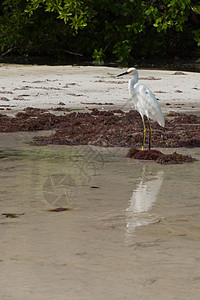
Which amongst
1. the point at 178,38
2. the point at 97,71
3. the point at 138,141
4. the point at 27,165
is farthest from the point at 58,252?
the point at 178,38

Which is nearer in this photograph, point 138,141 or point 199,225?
point 199,225

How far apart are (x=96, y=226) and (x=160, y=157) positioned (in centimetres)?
321

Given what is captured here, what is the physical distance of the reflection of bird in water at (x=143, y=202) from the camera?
527cm

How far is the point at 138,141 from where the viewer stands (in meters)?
9.95

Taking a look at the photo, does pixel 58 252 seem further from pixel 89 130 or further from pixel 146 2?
pixel 146 2

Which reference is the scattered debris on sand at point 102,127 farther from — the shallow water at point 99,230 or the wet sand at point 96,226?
the shallow water at point 99,230

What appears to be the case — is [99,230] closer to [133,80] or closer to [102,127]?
[133,80]

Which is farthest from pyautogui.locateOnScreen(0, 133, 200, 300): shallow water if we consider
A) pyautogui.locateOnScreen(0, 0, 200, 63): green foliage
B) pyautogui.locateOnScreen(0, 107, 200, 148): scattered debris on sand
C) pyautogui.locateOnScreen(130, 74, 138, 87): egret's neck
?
pyautogui.locateOnScreen(0, 0, 200, 63): green foliage

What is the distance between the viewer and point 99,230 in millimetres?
5000

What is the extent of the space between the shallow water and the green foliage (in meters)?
12.7

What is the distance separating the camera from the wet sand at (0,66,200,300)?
384 cm

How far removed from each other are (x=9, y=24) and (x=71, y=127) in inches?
469

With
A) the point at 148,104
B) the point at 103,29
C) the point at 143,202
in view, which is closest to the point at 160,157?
the point at 148,104

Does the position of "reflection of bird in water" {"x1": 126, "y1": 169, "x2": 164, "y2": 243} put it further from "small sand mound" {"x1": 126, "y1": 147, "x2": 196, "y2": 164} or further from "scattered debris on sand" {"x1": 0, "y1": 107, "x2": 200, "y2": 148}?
"scattered debris on sand" {"x1": 0, "y1": 107, "x2": 200, "y2": 148}
